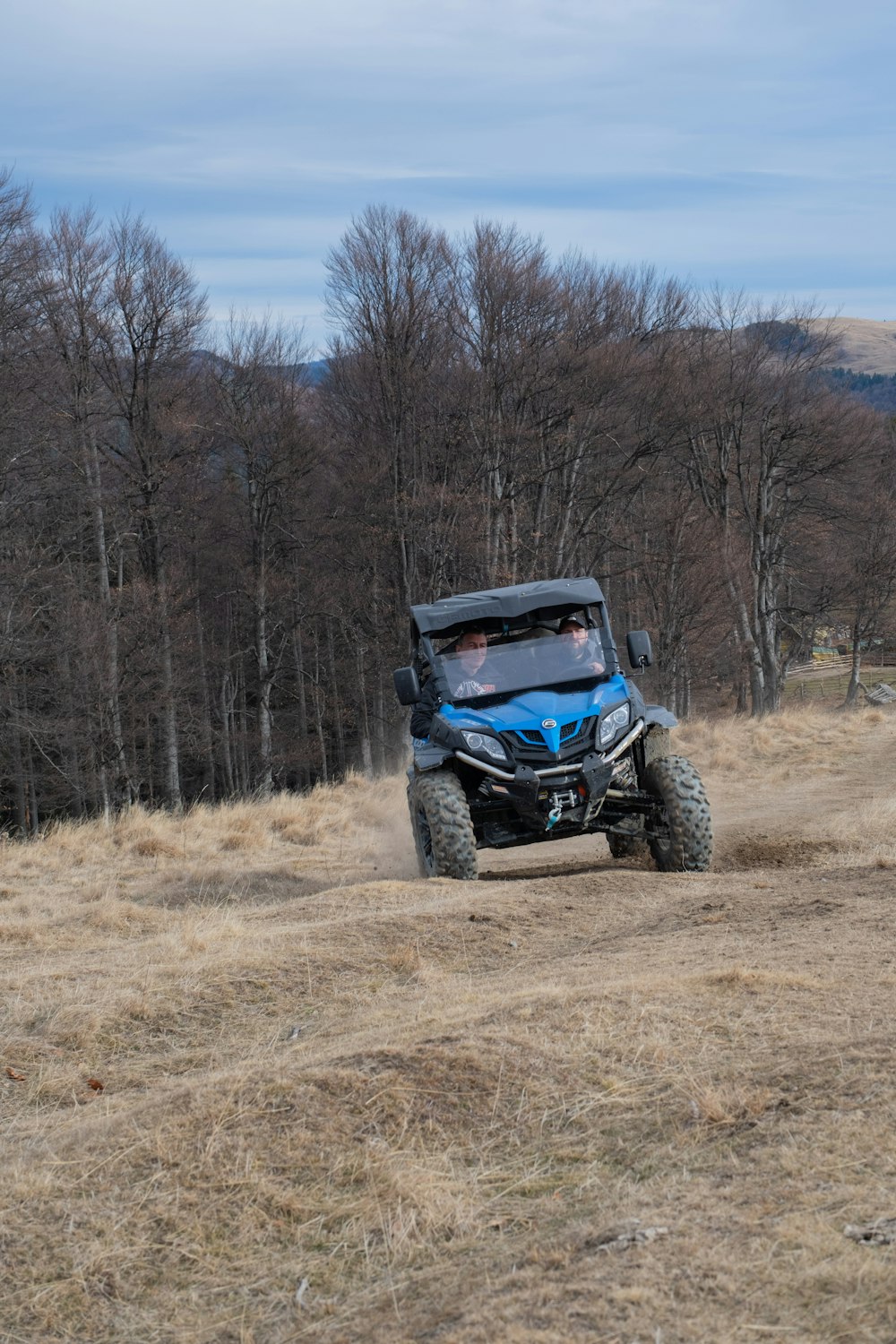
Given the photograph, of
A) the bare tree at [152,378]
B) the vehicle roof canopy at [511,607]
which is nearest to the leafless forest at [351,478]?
the bare tree at [152,378]

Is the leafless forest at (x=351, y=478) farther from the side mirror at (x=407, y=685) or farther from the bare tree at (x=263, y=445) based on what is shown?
the side mirror at (x=407, y=685)

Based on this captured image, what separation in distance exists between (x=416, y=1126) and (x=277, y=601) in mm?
33435

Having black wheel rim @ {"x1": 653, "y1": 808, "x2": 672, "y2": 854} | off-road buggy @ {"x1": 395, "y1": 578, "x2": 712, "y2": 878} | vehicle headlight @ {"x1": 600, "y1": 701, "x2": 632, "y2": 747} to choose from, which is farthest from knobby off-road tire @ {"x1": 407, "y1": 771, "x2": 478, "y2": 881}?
black wheel rim @ {"x1": 653, "y1": 808, "x2": 672, "y2": 854}

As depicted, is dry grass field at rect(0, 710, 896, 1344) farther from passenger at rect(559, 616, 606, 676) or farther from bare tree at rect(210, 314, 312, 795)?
bare tree at rect(210, 314, 312, 795)

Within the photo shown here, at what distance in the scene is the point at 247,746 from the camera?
4269 centimetres

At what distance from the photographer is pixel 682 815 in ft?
33.2

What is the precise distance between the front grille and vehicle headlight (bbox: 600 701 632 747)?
105 millimetres

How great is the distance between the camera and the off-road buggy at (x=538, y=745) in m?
9.97

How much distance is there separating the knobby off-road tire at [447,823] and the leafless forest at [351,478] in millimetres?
14642

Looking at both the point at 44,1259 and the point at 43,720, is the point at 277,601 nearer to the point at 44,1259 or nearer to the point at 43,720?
the point at 43,720

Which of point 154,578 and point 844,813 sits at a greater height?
point 154,578

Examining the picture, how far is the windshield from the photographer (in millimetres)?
10773

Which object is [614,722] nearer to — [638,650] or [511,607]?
[638,650]

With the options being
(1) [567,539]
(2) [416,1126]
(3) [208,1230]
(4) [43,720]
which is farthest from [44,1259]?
(1) [567,539]
